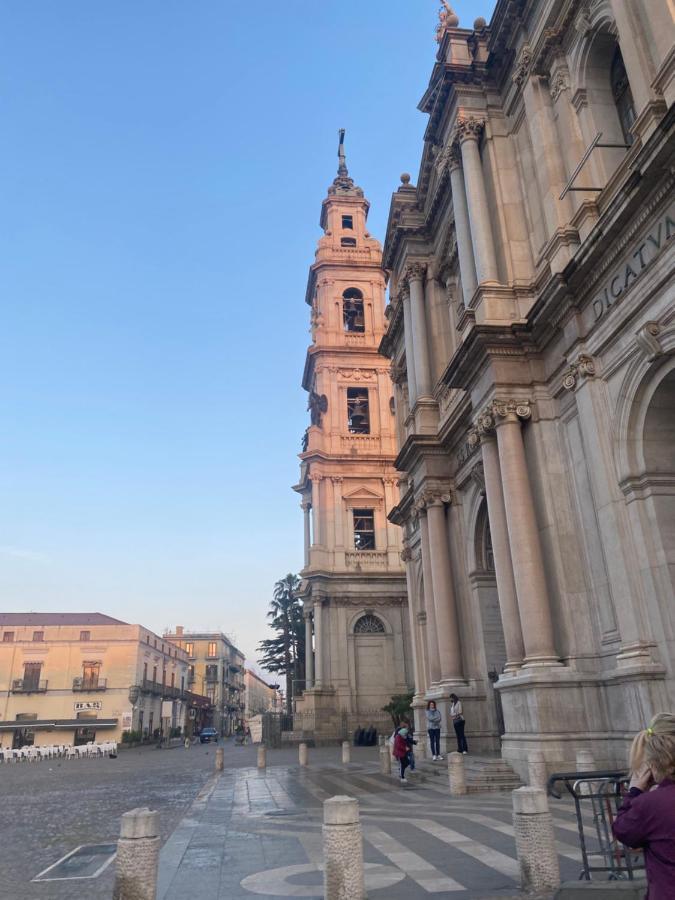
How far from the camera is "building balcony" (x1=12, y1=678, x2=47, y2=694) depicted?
61344 mm

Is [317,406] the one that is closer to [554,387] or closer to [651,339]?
[554,387]

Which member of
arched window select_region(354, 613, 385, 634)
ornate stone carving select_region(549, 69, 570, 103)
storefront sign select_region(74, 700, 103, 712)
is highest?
ornate stone carving select_region(549, 69, 570, 103)

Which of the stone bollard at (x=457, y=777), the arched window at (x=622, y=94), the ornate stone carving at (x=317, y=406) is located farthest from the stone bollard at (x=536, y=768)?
the ornate stone carving at (x=317, y=406)

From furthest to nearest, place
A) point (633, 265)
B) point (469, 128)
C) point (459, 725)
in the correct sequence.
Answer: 1. point (469, 128)
2. point (459, 725)
3. point (633, 265)

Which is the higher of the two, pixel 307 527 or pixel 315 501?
pixel 315 501

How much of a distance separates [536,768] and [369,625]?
1181 inches

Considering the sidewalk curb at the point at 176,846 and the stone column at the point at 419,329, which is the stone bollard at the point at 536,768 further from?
the stone column at the point at 419,329

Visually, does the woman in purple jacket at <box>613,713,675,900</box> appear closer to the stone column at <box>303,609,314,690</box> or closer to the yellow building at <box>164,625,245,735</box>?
the stone column at <box>303,609,314,690</box>

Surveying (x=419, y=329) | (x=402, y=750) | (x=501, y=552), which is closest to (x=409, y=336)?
(x=419, y=329)

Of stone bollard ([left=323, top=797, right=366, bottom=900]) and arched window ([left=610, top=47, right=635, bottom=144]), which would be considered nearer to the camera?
stone bollard ([left=323, top=797, right=366, bottom=900])

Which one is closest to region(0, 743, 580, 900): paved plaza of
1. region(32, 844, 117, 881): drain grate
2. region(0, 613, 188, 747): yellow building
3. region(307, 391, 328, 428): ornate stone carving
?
Result: region(32, 844, 117, 881): drain grate

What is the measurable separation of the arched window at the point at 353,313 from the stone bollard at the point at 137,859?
45.4m

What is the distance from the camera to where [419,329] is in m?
24.4

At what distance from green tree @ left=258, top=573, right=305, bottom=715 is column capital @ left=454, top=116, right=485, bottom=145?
42407 mm
